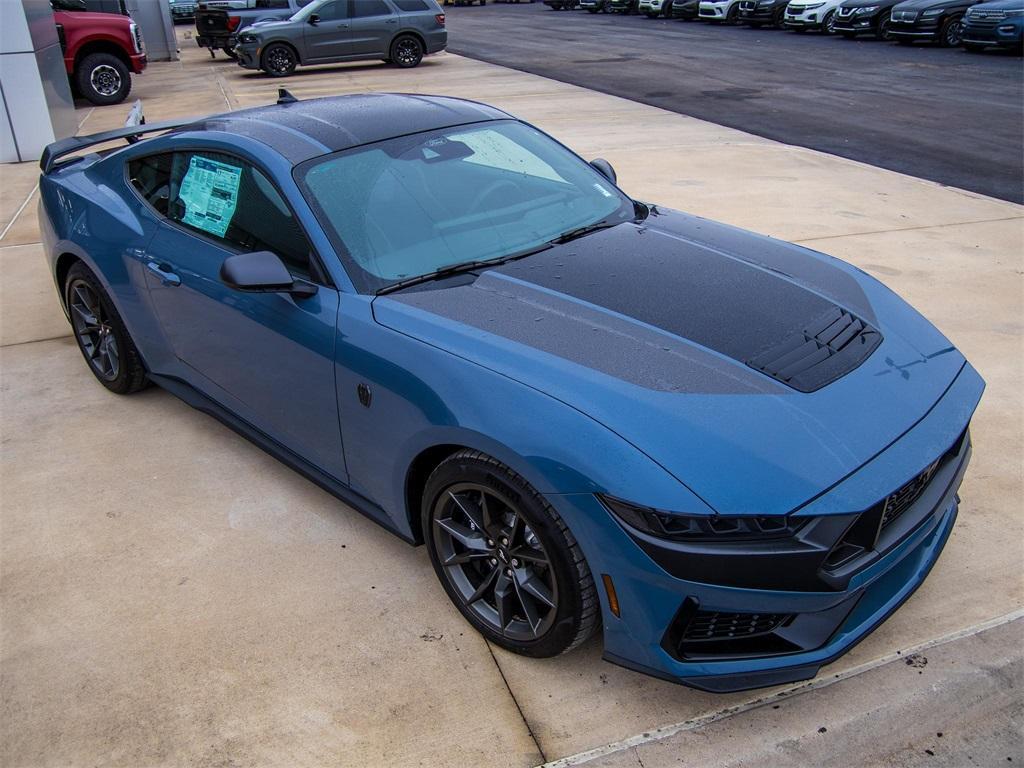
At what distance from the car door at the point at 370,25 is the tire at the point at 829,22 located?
1165cm

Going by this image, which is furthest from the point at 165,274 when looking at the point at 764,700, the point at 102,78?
the point at 102,78

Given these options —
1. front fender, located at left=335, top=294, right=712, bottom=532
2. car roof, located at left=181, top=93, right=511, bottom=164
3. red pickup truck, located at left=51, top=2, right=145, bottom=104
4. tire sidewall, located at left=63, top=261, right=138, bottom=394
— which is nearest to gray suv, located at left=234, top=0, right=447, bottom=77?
red pickup truck, located at left=51, top=2, right=145, bottom=104

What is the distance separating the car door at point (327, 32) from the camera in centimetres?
1900

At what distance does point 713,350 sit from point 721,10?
28667mm

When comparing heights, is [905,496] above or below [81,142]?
below

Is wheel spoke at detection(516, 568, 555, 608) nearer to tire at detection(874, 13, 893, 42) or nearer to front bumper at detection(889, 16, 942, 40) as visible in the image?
front bumper at detection(889, 16, 942, 40)

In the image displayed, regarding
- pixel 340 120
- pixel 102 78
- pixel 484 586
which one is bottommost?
pixel 102 78

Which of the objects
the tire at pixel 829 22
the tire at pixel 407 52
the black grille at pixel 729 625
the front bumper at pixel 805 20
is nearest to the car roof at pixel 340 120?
the black grille at pixel 729 625

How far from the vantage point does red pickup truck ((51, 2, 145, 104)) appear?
1427 centimetres

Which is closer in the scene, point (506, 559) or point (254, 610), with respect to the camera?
point (506, 559)

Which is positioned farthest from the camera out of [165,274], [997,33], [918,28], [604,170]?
[918,28]

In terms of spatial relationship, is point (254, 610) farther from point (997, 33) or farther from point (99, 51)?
point (997, 33)

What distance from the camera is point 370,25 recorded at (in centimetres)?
1912

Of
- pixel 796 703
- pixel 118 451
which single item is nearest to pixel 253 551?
pixel 118 451
